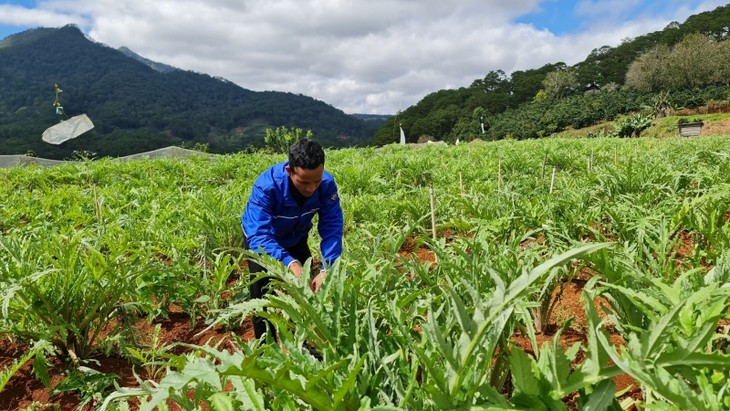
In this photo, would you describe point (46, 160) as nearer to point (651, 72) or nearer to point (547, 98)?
point (651, 72)

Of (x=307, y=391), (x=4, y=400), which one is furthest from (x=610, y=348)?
(x=4, y=400)

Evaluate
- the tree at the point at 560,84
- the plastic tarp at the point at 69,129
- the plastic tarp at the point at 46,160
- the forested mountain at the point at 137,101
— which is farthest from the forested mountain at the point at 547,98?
the plastic tarp at the point at 69,129

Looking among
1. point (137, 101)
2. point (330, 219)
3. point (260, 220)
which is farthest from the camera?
point (137, 101)

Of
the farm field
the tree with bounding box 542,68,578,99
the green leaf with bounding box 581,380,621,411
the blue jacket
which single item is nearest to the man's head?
the blue jacket

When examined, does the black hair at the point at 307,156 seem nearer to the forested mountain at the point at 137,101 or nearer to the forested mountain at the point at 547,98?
the forested mountain at the point at 547,98

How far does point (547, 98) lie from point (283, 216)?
7100 cm

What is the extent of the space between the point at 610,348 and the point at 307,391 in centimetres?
66

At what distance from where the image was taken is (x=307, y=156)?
2.25 meters

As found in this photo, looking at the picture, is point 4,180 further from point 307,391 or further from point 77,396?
point 307,391

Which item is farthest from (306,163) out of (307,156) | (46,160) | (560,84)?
(560,84)

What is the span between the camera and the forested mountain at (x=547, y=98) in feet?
152

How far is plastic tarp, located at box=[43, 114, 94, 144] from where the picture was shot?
523cm

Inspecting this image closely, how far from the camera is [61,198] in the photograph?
5.01 meters

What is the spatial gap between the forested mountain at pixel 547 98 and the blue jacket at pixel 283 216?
149 feet
